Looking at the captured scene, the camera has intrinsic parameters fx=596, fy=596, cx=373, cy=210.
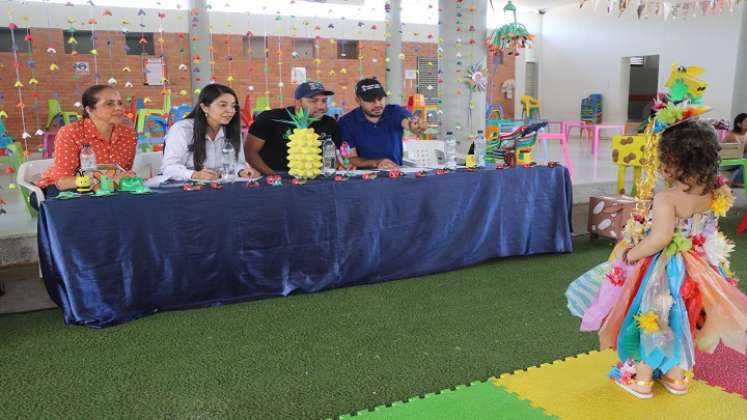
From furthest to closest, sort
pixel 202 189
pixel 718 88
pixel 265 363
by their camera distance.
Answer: pixel 718 88 → pixel 202 189 → pixel 265 363

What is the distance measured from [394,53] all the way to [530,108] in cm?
575

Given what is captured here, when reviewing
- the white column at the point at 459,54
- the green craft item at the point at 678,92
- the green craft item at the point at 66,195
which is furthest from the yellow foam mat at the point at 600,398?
the white column at the point at 459,54

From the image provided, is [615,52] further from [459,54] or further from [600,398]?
[600,398]

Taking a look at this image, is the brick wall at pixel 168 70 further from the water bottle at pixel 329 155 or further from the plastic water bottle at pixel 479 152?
the water bottle at pixel 329 155

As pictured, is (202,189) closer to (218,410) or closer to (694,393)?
(218,410)

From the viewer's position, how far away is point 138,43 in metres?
11.6

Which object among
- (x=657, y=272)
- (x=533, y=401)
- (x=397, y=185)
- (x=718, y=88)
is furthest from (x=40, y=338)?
(x=718, y=88)

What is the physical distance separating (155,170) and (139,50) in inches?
336

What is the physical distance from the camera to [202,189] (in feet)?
10.4

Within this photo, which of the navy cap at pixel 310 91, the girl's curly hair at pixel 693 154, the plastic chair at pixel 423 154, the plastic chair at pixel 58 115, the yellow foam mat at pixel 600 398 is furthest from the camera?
the plastic chair at pixel 58 115

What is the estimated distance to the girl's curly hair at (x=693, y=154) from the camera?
204 cm

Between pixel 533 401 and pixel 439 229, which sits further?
pixel 439 229

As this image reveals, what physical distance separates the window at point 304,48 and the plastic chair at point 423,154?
8.09m

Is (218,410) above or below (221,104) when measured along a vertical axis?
below
